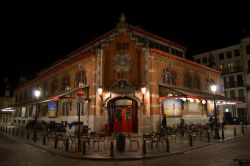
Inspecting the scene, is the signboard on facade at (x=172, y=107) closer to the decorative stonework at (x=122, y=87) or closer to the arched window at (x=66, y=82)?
the decorative stonework at (x=122, y=87)

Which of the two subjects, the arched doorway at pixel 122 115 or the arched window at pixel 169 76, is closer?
the arched doorway at pixel 122 115

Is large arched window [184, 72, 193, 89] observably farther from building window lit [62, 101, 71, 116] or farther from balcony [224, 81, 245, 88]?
balcony [224, 81, 245, 88]

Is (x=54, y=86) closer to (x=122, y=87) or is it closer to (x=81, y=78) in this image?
(x=81, y=78)

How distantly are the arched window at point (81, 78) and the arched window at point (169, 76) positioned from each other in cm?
884

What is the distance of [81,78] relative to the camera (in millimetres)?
24797

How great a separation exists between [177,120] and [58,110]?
1535 centimetres

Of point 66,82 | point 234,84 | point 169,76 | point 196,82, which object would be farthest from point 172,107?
point 234,84

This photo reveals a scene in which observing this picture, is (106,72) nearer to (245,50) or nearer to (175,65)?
(175,65)

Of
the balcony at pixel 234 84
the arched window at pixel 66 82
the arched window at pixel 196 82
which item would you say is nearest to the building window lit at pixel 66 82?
the arched window at pixel 66 82

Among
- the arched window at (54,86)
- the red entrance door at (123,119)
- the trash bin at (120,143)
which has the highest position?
the arched window at (54,86)

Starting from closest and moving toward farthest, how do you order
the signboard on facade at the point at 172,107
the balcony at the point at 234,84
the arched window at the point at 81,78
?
1. the signboard on facade at the point at 172,107
2. the arched window at the point at 81,78
3. the balcony at the point at 234,84

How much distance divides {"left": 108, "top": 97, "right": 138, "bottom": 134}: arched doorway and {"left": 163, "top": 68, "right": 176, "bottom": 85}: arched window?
4.89 m

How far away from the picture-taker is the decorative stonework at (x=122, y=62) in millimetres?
22062

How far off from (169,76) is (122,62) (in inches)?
240
